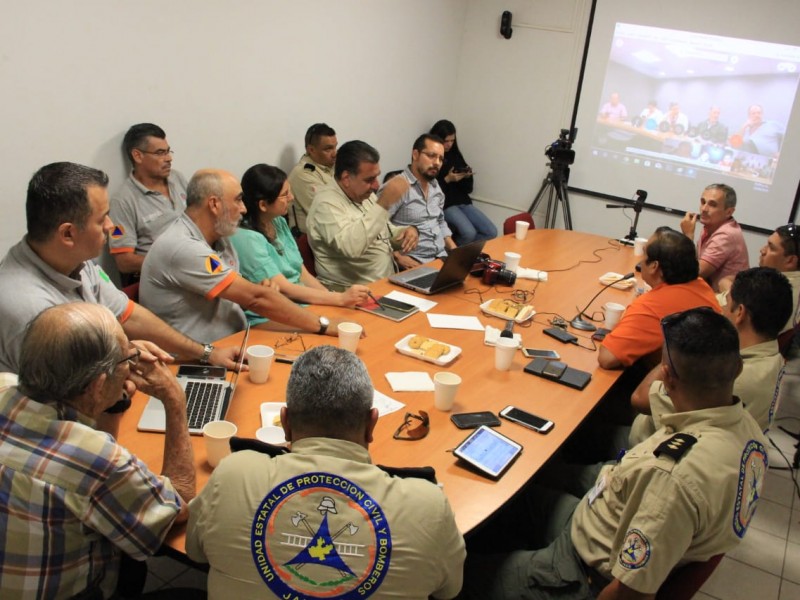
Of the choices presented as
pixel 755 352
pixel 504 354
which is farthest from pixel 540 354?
pixel 755 352

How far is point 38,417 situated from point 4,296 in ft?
2.65

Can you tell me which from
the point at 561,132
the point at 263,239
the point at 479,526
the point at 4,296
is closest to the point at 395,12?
the point at 561,132

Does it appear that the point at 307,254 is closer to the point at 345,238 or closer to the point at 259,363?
the point at 345,238

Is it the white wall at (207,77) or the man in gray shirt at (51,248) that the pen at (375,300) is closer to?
the man in gray shirt at (51,248)

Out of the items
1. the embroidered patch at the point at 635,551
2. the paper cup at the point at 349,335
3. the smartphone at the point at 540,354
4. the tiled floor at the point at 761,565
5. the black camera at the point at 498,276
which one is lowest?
the tiled floor at the point at 761,565

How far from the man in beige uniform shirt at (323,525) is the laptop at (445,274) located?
191 centimetres

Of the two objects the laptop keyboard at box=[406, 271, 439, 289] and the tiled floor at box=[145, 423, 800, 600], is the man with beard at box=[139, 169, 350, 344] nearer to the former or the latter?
the laptop keyboard at box=[406, 271, 439, 289]

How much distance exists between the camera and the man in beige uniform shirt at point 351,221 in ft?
11.6

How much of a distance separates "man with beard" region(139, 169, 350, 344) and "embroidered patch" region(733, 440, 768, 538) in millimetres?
1564

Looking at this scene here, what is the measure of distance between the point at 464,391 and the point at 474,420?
0.75 feet

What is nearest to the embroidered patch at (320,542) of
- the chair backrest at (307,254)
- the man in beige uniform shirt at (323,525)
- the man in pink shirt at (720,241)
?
the man in beige uniform shirt at (323,525)

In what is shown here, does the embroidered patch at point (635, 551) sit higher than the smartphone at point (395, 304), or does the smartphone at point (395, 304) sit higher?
the smartphone at point (395, 304)

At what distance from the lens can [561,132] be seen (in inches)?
235

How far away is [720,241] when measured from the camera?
4.30 meters
